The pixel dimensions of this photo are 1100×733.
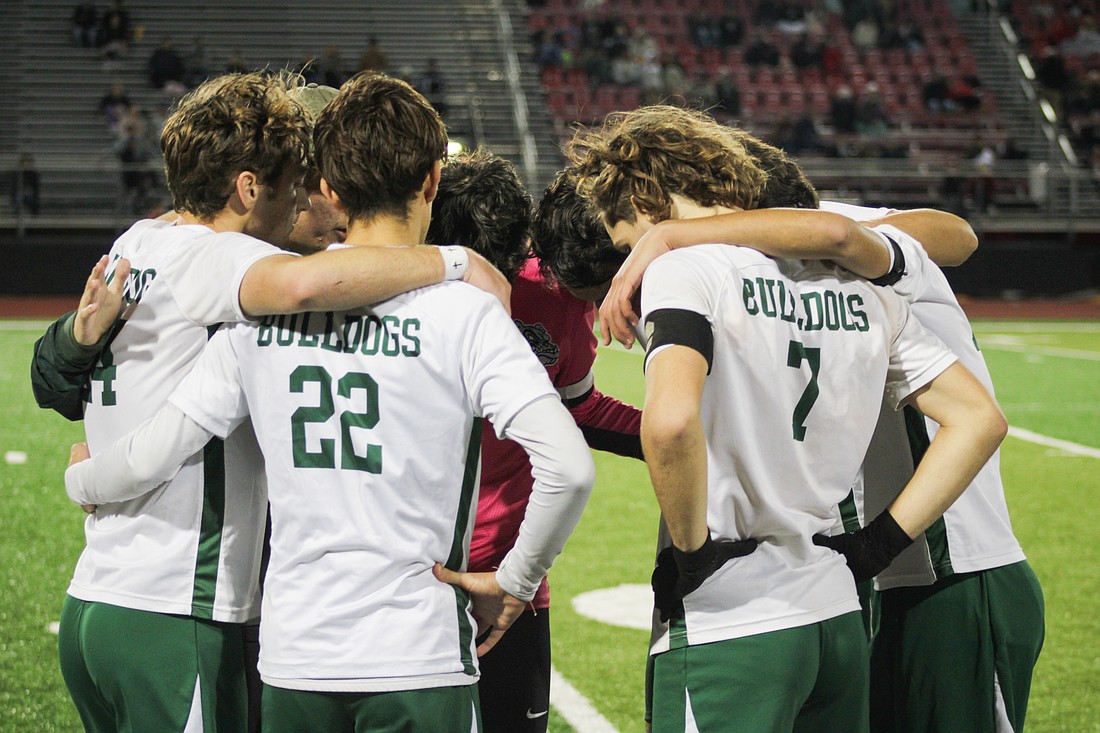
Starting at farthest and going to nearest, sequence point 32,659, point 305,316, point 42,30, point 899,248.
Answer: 1. point 42,30
2. point 32,659
3. point 899,248
4. point 305,316

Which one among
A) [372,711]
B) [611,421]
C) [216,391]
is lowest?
[611,421]

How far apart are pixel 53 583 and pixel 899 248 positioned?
4.54 meters

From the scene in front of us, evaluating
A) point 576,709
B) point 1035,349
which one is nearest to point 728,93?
point 1035,349

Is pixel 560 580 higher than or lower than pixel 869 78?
higher

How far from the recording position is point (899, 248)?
2188mm

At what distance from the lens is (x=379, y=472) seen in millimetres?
1883

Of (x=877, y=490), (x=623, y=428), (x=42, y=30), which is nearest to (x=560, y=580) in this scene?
(x=623, y=428)

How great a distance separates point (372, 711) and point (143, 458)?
607 mm

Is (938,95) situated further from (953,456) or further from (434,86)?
(953,456)

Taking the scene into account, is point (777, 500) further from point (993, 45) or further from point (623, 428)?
point (993, 45)

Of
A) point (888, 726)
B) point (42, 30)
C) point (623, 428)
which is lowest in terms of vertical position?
point (42, 30)

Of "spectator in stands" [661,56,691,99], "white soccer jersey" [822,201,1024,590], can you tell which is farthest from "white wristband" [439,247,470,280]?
"spectator in stands" [661,56,691,99]

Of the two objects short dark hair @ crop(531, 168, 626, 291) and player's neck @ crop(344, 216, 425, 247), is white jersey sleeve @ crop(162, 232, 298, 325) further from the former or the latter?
short dark hair @ crop(531, 168, 626, 291)

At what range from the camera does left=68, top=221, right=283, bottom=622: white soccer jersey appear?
7.02 ft
